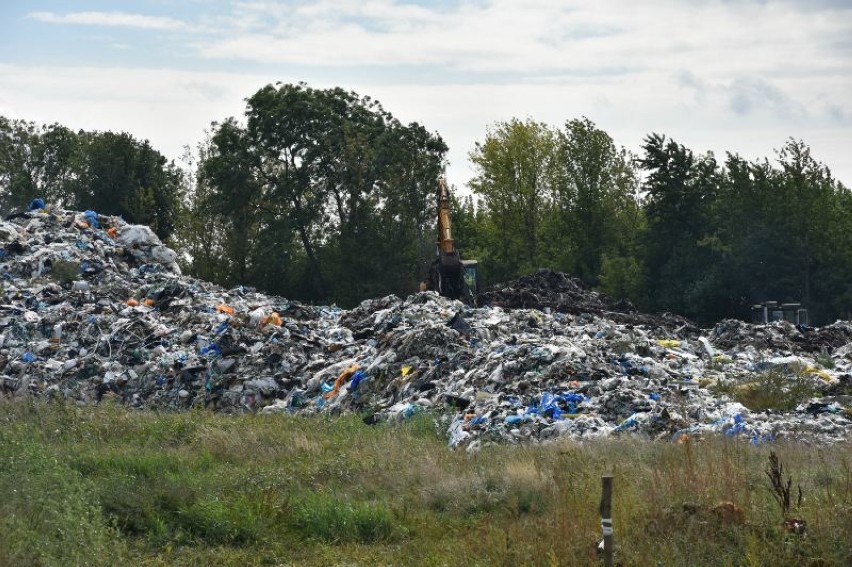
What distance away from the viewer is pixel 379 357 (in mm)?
16047

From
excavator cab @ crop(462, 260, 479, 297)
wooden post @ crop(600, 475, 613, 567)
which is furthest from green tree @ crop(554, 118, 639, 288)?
wooden post @ crop(600, 475, 613, 567)

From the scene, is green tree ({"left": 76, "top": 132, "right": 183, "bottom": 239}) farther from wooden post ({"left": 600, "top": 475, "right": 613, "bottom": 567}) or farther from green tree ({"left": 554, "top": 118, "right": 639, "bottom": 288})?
wooden post ({"left": 600, "top": 475, "right": 613, "bottom": 567})

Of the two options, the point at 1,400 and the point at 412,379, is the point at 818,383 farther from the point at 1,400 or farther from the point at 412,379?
the point at 1,400

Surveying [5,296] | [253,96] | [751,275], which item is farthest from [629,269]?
[5,296]

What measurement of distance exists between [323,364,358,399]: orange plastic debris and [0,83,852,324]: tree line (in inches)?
785

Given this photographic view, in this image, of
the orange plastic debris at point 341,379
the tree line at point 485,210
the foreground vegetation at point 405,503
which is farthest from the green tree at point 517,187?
the foreground vegetation at point 405,503

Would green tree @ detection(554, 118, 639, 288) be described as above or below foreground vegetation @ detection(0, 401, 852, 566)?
above

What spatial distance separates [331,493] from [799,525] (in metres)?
3.76

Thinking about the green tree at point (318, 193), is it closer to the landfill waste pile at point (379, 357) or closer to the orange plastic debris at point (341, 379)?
the landfill waste pile at point (379, 357)

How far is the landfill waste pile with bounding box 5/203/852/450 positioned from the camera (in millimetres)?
12180

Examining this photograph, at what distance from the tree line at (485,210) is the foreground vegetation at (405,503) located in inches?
972

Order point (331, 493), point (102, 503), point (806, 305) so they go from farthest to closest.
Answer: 1. point (806, 305)
2. point (331, 493)
3. point (102, 503)

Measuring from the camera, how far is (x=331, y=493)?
28.2ft

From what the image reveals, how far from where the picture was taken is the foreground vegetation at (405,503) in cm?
624
